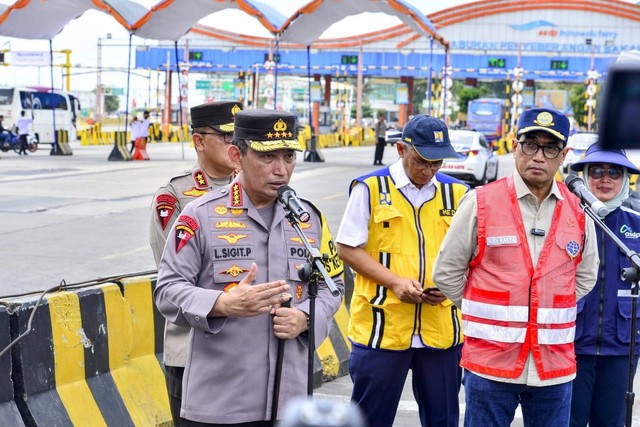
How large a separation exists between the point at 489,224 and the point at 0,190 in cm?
1982

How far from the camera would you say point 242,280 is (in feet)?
10.7

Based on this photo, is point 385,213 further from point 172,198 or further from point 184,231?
point 184,231

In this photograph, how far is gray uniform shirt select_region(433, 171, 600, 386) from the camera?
12.6 ft

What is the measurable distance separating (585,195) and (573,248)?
232 millimetres

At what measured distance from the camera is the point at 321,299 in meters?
3.47

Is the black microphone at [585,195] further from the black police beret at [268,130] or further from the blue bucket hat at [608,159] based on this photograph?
the black police beret at [268,130]

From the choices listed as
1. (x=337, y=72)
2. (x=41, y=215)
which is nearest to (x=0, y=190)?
(x=41, y=215)

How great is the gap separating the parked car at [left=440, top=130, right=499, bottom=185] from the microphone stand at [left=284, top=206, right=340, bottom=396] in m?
23.4

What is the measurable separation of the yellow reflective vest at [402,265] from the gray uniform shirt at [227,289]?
1.23 meters

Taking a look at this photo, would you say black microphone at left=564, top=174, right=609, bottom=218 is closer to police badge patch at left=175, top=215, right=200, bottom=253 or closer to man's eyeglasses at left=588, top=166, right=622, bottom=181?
man's eyeglasses at left=588, top=166, right=622, bottom=181

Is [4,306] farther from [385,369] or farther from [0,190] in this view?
[0,190]

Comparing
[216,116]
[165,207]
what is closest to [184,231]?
[165,207]

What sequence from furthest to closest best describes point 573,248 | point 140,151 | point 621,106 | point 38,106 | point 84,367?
point 38,106, point 140,151, point 84,367, point 573,248, point 621,106

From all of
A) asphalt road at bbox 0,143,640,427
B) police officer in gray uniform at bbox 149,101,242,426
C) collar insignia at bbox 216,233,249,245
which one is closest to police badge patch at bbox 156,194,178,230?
police officer in gray uniform at bbox 149,101,242,426
